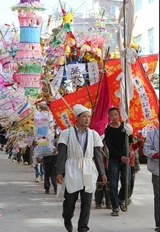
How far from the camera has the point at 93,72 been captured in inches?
492

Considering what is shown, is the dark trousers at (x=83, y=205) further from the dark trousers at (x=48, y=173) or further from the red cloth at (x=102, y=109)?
the dark trousers at (x=48, y=173)

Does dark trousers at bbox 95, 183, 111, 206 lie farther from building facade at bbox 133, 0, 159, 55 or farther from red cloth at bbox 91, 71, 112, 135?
building facade at bbox 133, 0, 159, 55

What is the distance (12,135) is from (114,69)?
587 centimetres

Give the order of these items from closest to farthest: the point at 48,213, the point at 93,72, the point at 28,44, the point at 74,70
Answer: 1. the point at 48,213
2. the point at 93,72
3. the point at 74,70
4. the point at 28,44

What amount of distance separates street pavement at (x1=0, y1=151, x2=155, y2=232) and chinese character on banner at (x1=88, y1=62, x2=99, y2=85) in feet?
7.28

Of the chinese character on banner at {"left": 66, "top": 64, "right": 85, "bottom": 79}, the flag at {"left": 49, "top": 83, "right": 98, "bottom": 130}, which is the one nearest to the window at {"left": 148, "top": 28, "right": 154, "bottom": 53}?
the chinese character on banner at {"left": 66, "top": 64, "right": 85, "bottom": 79}

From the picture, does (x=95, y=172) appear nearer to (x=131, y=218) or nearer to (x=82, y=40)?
(x=131, y=218)

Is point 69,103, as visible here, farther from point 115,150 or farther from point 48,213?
point 48,213

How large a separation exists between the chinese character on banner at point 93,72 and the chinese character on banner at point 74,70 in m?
0.64

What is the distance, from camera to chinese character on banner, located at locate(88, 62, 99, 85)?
12344mm

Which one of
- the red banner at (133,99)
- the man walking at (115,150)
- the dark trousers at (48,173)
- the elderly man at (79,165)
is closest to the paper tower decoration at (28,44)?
the dark trousers at (48,173)

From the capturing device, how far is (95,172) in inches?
350

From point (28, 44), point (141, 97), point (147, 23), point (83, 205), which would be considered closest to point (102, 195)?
point (141, 97)

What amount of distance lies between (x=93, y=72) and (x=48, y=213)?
2.81 m
